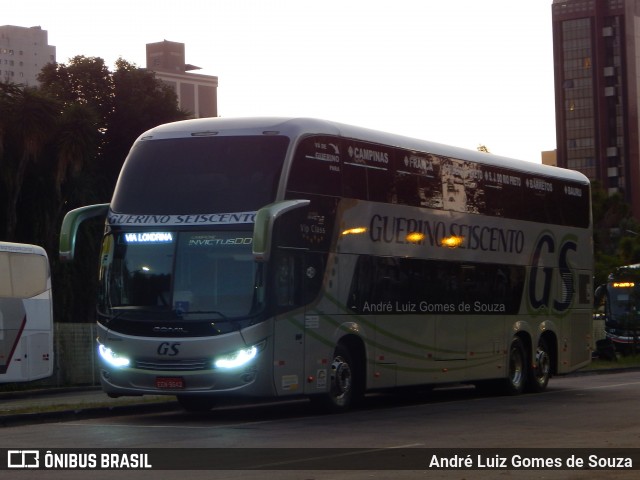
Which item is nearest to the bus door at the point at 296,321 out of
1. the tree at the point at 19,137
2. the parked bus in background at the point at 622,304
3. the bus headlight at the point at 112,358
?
the bus headlight at the point at 112,358

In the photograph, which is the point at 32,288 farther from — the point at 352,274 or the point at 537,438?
the point at 537,438

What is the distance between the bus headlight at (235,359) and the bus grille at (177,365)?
15 centimetres

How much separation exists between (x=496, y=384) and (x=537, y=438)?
9601mm

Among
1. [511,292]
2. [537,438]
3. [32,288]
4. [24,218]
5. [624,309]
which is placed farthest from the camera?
[624,309]

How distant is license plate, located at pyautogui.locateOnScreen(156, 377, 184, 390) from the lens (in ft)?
55.0

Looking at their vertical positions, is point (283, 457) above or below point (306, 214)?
below

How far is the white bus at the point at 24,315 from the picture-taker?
2588cm

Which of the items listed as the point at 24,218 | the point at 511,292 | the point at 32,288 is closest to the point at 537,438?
the point at 511,292

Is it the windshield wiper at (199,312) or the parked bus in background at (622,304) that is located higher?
the windshield wiper at (199,312)

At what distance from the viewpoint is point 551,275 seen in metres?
24.7

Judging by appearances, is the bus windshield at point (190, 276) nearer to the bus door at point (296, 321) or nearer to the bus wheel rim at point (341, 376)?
the bus door at point (296, 321)

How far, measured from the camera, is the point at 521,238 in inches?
925

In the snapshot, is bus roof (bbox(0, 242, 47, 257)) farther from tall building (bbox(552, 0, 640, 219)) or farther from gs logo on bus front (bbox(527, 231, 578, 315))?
tall building (bbox(552, 0, 640, 219))

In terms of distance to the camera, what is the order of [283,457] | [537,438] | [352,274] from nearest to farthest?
[283,457], [537,438], [352,274]
